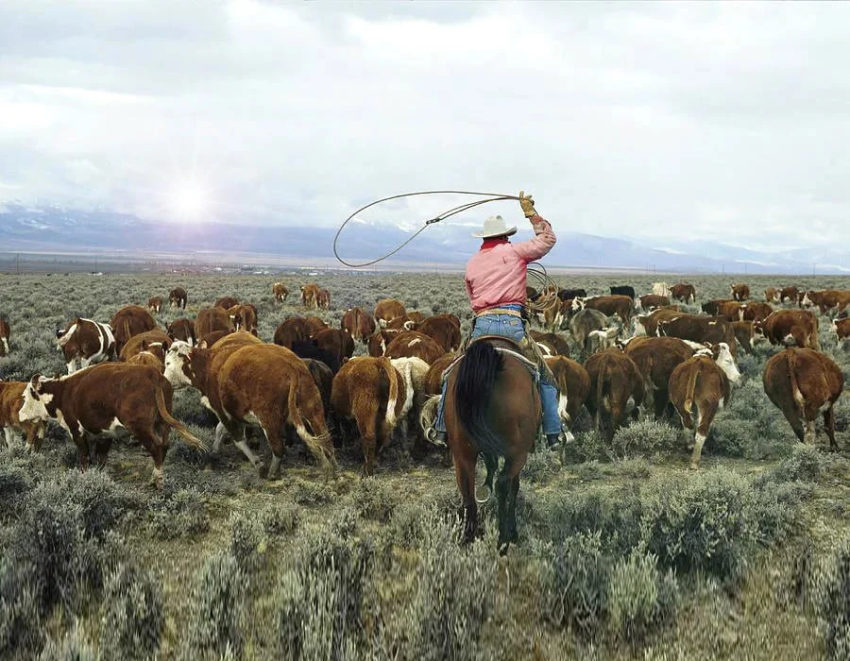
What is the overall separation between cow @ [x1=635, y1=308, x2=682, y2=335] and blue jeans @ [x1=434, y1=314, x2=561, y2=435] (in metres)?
11.1

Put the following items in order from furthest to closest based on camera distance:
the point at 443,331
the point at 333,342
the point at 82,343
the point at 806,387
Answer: the point at 443,331 → the point at 82,343 → the point at 333,342 → the point at 806,387

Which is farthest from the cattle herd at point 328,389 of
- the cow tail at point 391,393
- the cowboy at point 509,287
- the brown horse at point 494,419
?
the brown horse at point 494,419

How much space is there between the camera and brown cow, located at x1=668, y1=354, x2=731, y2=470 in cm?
817

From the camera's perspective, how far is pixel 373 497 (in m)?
6.42

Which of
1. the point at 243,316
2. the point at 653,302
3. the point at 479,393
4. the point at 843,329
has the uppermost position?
the point at 653,302

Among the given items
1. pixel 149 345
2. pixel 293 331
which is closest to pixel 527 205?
pixel 149 345

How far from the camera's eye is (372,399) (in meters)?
7.74

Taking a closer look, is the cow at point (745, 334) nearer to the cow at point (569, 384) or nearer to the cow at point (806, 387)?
the cow at point (806, 387)

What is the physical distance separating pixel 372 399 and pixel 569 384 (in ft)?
9.75

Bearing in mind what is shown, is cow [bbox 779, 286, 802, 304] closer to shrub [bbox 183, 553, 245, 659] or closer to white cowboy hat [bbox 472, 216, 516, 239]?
white cowboy hat [bbox 472, 216, 516, 239]

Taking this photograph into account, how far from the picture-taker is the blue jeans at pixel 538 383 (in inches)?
216

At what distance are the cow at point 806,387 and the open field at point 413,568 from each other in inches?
37.9

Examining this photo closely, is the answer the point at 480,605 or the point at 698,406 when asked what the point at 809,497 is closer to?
the point at 698,406

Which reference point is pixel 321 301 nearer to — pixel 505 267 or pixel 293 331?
pixel 293 331
